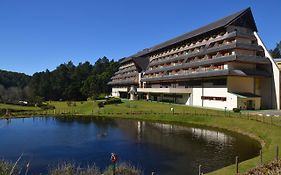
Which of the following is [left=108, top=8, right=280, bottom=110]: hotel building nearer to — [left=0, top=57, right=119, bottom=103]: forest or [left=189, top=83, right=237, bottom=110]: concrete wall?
[left=189, top=83, right=237, bottom=110]: concrete wall

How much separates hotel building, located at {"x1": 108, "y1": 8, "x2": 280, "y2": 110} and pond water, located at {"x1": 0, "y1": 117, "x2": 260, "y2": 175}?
58.8 ft

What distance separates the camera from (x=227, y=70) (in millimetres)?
66188

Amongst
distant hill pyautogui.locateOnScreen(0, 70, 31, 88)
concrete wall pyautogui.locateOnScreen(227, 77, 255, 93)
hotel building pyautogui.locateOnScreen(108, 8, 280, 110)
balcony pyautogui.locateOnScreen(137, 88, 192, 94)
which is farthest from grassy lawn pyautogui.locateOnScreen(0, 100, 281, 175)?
distant hill pyautogui.locateOnScreen(0, 70, 31, 88)

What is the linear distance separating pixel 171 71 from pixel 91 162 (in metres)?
68.2

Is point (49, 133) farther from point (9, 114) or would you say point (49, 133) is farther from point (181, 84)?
point (181, 84)

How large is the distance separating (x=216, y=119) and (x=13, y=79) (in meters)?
149

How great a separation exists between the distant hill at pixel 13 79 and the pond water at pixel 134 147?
115 m

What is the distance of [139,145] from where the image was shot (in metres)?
40.1

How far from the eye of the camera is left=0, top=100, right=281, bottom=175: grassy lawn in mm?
35469

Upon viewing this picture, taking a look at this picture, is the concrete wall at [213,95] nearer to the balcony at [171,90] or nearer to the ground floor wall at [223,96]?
the ground floor wall at [223,96]

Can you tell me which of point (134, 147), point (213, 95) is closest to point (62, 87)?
point (213, 95)

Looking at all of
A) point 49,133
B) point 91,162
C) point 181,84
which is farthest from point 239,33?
point 91,162

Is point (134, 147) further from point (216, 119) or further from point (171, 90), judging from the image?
point (171, 90)

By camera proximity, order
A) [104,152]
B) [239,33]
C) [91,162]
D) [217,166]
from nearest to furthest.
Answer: [217,166], [91,162], [104,152], [239,33]
